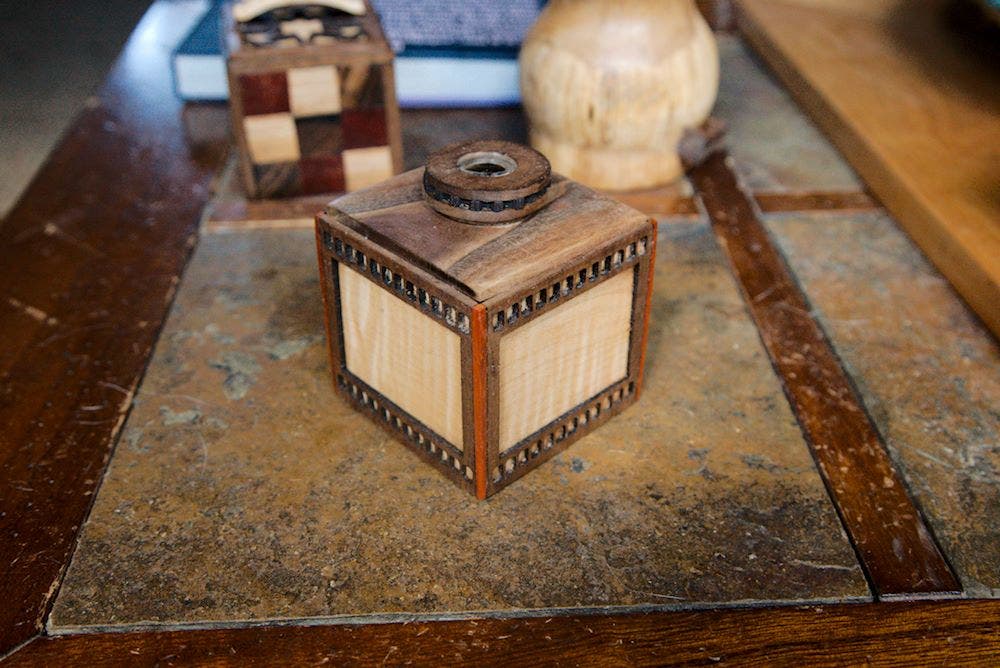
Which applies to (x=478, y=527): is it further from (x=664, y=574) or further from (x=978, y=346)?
(x=978, y=346)

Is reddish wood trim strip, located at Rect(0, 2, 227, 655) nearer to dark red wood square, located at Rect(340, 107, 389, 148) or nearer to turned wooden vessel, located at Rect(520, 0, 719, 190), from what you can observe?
dark red wood square, located at Rect(340, 107, 389, 148)

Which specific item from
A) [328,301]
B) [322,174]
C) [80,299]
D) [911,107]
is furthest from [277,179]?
[911,107]

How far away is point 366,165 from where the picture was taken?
1.17 m

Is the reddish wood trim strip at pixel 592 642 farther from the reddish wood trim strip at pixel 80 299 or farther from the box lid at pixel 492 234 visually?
the box lid at pixel 492 234

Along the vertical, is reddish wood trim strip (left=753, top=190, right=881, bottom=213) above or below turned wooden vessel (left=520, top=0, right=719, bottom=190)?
below

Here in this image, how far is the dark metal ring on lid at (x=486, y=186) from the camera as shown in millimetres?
745

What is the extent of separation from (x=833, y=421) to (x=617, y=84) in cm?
48

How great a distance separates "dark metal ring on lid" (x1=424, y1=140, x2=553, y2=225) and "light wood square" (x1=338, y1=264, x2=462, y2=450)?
0.09m

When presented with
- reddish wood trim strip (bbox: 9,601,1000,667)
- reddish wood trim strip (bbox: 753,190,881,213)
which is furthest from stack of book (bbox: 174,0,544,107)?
reddish wood trim strip (bbox: 9,601,1000,667)

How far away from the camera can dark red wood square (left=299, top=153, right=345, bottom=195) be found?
45.8 inches

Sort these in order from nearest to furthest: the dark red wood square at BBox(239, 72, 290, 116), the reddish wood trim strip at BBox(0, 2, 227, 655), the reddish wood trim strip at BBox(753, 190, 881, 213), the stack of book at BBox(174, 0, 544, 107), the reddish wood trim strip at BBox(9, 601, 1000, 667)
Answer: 1. the reddish wood trim strip at BBox(9, 601, 1000, 667)
2. the reddish wood trim strip at BBox(0, 2, 227, 655)
3. the dark red wood square at BBox(239, 72, 290, 116)
4. the reddish wood trim strip at BBox(753, 190, 881, 213)
5. the stack of book at BBox(174, 0, 544, 107)

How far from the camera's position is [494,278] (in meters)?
0.70

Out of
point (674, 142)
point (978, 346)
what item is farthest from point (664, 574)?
point (674, 142)

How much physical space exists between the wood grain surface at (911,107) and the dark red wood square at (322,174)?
2.17 ft
